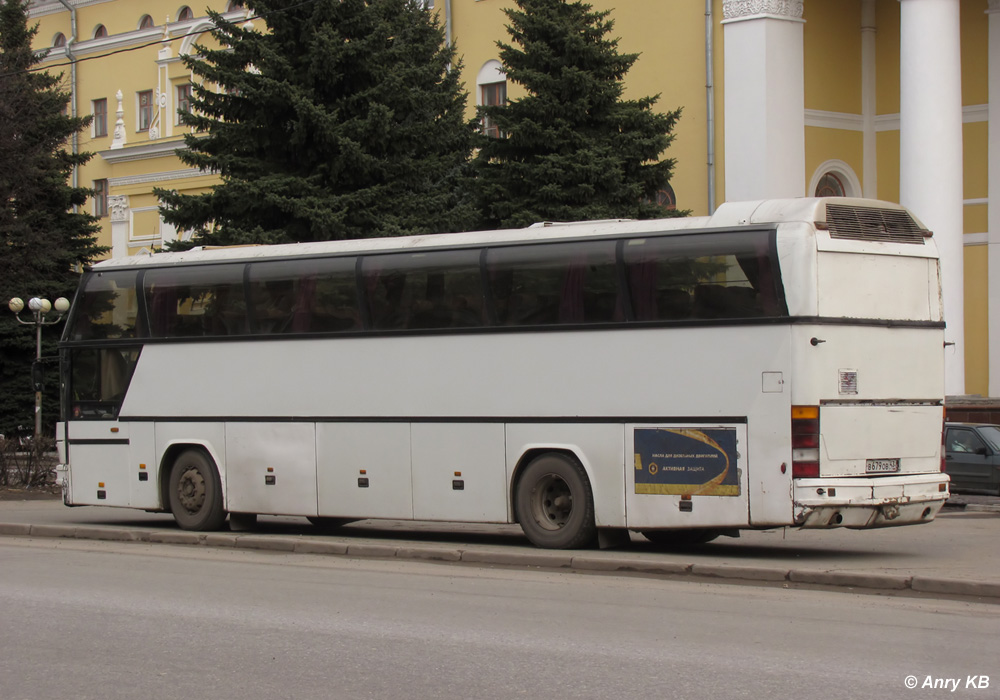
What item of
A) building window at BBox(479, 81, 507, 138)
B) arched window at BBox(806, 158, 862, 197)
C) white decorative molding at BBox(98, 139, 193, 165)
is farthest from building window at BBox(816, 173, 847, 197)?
white decorative molding at BBox(98, 139, 193, 165)

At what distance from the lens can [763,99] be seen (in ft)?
113

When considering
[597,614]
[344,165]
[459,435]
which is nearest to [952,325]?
[344,165]

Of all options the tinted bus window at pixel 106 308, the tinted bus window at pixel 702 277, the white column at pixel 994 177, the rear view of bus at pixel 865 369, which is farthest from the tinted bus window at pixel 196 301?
the white column at pixel 994 177

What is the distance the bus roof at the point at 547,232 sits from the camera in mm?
13047

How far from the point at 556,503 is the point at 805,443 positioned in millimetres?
3015

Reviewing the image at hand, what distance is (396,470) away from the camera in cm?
1552

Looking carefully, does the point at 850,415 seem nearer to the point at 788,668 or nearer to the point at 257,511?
the point at 788,668

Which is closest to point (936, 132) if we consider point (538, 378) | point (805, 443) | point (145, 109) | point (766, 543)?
point (766, 543)

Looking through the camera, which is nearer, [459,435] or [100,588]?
[100,588]

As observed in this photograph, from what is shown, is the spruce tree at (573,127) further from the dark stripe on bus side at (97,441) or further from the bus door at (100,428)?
the dark stripe on bus side at (97,441)

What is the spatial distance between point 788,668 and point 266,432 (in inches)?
390

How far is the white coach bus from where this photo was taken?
12.9 m

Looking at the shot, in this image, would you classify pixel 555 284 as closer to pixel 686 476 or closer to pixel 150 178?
pixel 686 476

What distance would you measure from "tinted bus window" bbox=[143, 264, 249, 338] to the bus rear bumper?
7381 mm
